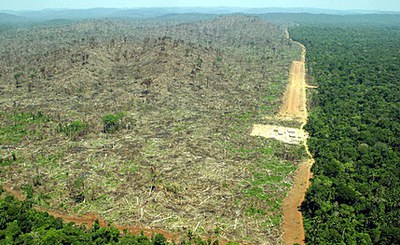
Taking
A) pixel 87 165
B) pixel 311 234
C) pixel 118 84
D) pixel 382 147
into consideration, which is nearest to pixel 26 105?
pixel 118 84

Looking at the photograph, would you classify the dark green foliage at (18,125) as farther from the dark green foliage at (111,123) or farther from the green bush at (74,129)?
the dark green foliage at (111,123)

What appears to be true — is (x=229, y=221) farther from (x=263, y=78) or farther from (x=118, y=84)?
(x=263, y=78)

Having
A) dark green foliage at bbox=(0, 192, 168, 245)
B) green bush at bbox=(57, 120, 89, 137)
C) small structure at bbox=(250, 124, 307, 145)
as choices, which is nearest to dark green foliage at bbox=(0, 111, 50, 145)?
green bush at bbox=(57, 120, 89, 137)

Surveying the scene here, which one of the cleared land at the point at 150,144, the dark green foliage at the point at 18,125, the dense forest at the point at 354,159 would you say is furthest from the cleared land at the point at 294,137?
the dark green foliage at the point at 18,125

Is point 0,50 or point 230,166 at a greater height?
Result: point 0,50

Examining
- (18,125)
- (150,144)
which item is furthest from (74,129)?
(150,144)
